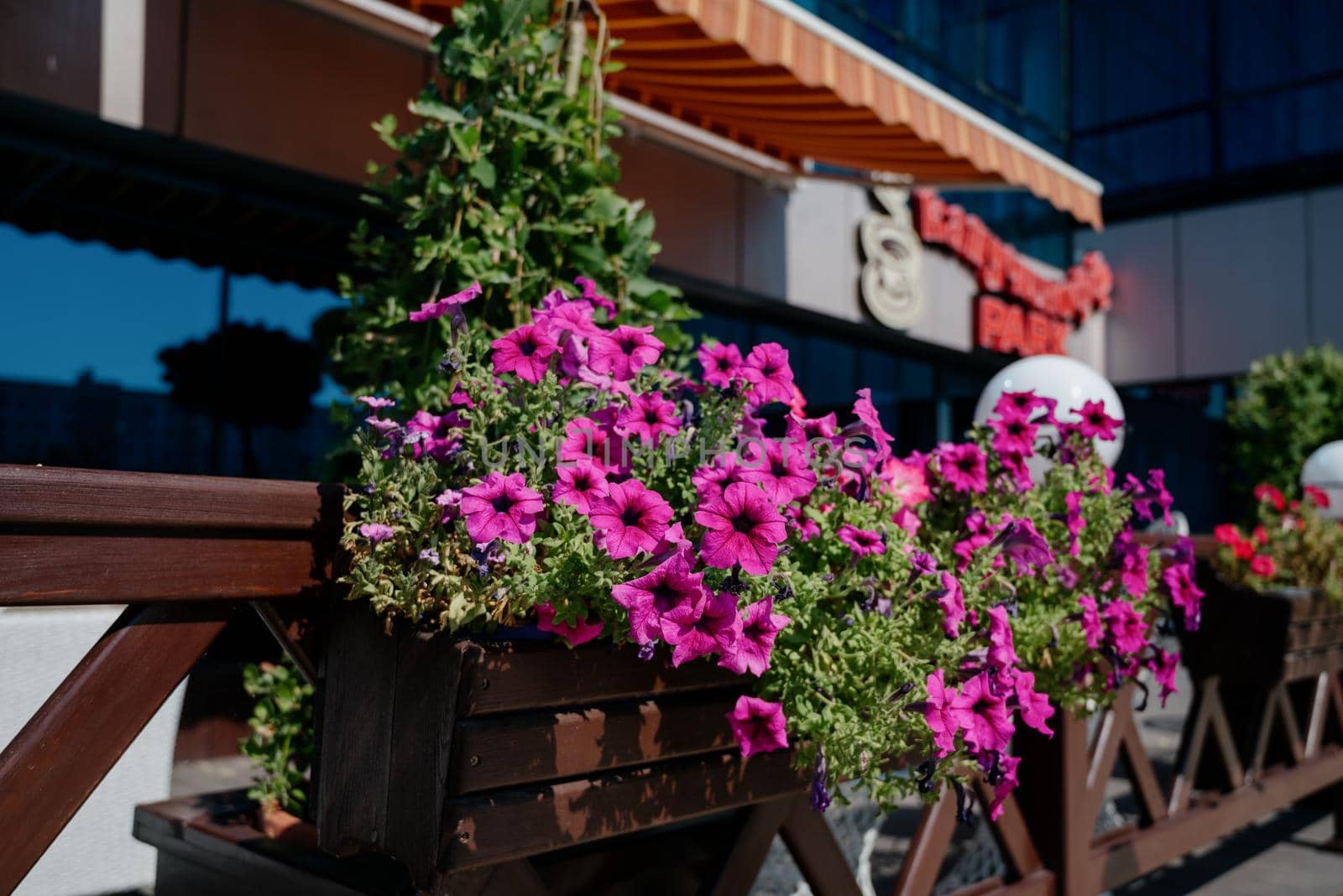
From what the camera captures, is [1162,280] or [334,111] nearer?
[334,111]

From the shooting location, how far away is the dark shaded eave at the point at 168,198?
4.77 meters

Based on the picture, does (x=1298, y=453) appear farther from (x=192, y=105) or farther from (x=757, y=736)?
(x=757, y=736)

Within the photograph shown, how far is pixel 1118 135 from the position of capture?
14023mm

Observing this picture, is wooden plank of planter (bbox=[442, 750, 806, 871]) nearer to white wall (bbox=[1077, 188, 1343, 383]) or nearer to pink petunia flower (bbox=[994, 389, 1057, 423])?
pink petunia flower (bbox=[994, 389, 1057, 423])

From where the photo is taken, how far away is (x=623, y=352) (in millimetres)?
1568

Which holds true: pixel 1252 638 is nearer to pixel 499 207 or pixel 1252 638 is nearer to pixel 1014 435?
pixel 1014 435

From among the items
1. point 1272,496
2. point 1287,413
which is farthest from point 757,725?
point 1287,413

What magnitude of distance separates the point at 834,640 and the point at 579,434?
1.55ft

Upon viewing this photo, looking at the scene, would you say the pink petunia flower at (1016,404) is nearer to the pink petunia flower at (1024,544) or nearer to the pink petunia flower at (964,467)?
the pink petunia flower at (964,467)

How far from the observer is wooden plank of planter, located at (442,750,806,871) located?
1286 mm

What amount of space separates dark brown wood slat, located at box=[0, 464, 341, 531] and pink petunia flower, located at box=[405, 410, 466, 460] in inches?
6.1

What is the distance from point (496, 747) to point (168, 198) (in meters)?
4.94

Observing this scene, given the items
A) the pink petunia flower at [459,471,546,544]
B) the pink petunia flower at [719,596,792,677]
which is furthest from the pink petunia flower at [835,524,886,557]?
the pink petunia flower at [459,471,546,544]

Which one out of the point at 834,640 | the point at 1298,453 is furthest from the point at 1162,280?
the point at 834,640
